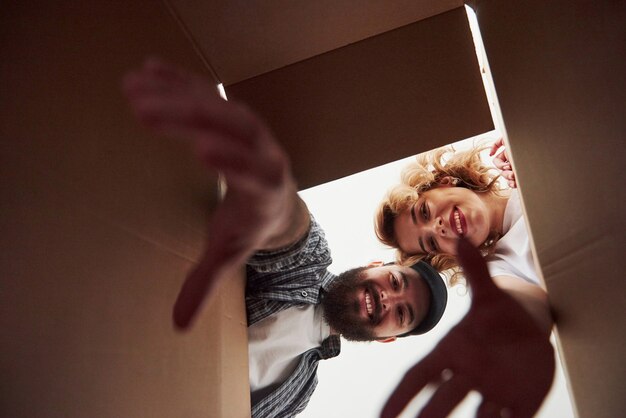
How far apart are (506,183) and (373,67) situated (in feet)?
1.16

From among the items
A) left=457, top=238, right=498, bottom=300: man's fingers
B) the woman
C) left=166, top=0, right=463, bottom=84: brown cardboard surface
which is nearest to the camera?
left=457, top=238, right=498, bottom=300: man's fingers

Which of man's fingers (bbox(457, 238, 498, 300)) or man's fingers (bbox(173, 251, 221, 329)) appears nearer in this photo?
man's fingers (bbox(173, 251, 221, 329))

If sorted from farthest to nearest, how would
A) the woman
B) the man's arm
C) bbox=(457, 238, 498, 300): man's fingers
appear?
the woman < bbox=(457, 238, 498, 300): man's fingers < the man's arm

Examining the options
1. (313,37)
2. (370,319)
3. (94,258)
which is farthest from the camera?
(370,319)

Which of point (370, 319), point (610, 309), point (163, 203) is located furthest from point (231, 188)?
point (370, 319)

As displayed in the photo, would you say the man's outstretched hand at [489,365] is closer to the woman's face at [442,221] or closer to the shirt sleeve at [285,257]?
the shirt sleeve at [285,257]

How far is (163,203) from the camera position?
523 millimetres

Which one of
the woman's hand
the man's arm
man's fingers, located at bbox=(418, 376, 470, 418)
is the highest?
the woman's hand

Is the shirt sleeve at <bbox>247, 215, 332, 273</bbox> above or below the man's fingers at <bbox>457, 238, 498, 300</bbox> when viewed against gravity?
above

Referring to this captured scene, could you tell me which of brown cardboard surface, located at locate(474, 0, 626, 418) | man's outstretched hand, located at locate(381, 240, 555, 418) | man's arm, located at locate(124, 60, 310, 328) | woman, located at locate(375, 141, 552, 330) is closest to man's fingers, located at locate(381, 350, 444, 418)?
man's outstretched hand, located at locate(381, 240, 555, 418)

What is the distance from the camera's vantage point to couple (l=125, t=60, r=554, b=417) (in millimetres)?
306

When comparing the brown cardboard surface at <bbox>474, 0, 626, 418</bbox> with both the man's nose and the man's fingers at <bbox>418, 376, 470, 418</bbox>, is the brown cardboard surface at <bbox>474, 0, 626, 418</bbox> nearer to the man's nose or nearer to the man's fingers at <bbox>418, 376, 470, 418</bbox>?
the man's fingers at <bbox>418, 376, 470, 418</bbox>

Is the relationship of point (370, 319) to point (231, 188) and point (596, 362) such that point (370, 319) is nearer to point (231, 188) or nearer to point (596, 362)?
point (596, 362)

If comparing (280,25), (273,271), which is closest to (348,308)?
(273,271)
